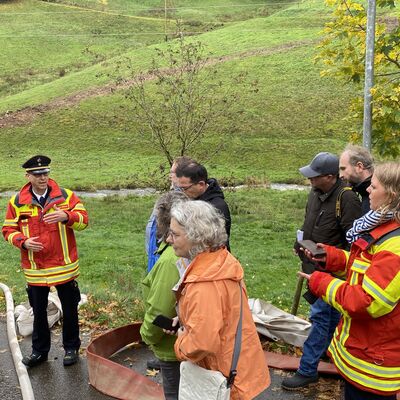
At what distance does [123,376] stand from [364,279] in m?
2.80

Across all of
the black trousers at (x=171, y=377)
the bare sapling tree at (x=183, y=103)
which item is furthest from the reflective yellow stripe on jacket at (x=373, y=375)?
the bare sapling tree at (x=183, y=103)

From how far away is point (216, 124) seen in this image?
3344 centimetres

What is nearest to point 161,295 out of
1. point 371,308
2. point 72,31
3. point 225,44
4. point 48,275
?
point 371,308

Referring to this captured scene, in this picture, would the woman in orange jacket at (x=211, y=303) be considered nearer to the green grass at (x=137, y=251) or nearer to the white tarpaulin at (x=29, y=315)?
the green grass at (x=137, y=251)

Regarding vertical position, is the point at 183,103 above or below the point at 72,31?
below

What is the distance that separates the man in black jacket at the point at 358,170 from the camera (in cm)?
484

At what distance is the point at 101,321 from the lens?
275 inches

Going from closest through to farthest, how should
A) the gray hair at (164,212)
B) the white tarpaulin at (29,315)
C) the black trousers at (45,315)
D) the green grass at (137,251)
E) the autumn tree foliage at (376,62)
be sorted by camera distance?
1. the gray hair at (164,212)
2. the black trousers at (45,315)
3. the white tarpaulin at (29,315)
4. the green grass at (137,251)
5. the autumn tree foliage at (376,62)

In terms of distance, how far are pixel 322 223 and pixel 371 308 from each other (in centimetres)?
180

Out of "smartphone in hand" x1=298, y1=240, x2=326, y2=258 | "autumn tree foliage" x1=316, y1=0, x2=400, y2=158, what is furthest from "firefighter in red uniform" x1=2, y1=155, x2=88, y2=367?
"autumn tree foliage" x1=316, y1=0, x2=400, y2=158

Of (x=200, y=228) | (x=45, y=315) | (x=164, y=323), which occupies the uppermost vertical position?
(x=200, y=228)

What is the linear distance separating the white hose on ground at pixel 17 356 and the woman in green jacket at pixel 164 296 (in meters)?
1.53

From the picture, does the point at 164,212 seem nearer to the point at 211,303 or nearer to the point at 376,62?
the point at 211,303

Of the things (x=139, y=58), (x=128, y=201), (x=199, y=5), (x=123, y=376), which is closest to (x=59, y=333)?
(x=123, y=376)
